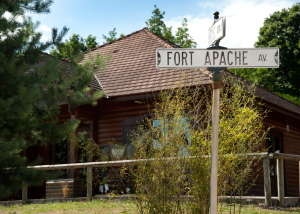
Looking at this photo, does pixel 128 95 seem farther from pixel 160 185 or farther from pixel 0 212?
pixel 160 185

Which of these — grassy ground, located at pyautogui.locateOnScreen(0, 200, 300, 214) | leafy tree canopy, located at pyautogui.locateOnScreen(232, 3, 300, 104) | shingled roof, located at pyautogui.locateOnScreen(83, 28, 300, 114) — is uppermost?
leafy tree canopy, located at pyautogui.locateOnScreen(232, 3, 300, 104)

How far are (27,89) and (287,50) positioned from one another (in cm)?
2676

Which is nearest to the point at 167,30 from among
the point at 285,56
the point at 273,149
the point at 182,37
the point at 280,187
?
the point at 182,37

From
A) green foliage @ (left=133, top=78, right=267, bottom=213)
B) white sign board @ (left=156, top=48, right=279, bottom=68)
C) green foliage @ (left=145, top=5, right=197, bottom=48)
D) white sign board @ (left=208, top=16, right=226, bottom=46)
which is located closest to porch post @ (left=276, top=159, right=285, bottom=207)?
green foliage @ (left=133, top=78, right=267, bottom=213)

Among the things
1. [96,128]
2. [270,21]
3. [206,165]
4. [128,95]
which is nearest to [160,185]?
[206,165]

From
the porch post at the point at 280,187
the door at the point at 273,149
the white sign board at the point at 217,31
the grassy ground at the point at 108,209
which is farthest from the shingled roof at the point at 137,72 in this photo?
the white sign board at the point at 217,31

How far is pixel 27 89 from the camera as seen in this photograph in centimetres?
611

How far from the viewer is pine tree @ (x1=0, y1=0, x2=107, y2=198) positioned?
6219 mm

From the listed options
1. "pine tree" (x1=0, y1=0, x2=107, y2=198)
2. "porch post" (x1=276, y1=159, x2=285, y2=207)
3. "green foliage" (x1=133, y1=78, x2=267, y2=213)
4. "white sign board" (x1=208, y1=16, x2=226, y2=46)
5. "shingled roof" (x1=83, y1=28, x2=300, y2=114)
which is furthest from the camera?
"shingled roof" (x1=83, y1=28, x2=300, y2=114)

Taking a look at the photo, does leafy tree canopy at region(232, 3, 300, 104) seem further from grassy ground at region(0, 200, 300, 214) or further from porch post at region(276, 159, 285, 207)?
grassy ground at region(0, 200, 300, 214)

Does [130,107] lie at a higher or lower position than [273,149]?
higher

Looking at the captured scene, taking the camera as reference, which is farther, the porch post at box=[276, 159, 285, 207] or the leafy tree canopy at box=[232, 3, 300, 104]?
the leafy tree canopy at box=[232, 3, 300, 104]

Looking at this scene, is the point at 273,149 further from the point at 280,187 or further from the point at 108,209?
the point at 108,209

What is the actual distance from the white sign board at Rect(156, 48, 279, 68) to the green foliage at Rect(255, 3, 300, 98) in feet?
86.2
